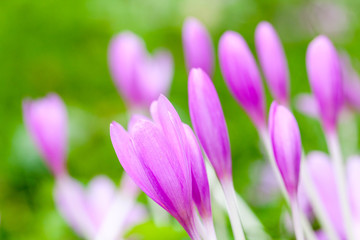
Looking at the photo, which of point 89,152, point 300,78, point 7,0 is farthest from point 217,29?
point 89,152

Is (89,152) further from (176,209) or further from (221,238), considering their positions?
(176,209)

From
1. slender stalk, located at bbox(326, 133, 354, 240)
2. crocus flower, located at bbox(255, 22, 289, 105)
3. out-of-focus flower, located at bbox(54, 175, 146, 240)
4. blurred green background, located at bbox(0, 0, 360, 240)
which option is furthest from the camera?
blurred green background, located at bbox(0, 0, 360, 240)

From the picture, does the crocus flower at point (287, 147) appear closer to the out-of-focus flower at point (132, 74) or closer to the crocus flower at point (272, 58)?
the crocus flower at point (272, 58)


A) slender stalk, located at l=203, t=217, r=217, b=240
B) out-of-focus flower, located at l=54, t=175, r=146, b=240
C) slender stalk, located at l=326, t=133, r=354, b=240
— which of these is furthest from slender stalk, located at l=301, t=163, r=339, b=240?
out-of-focus flower, located at l=54, t=175, r=146, b=240

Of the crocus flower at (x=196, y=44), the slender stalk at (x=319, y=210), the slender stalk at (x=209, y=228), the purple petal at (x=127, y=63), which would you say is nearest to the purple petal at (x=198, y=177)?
the slender stalk at (x=209, y=228)

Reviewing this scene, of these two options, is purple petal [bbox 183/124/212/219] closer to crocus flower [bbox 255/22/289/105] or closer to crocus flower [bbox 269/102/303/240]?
crocus flower [bbox 269/102/303/240]

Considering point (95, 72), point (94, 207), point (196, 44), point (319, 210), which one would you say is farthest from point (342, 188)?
point (95, 72)

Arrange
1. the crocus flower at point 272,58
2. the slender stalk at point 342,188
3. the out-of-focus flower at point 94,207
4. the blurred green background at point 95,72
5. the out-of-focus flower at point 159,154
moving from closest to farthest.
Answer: the out-of-focus flower at point 159,154 → the slender stalk at point 342,188 → the crocus flower at point 272,58 → the out-of-focus flower at point 94,207 → the blurred green background at point 95,72
